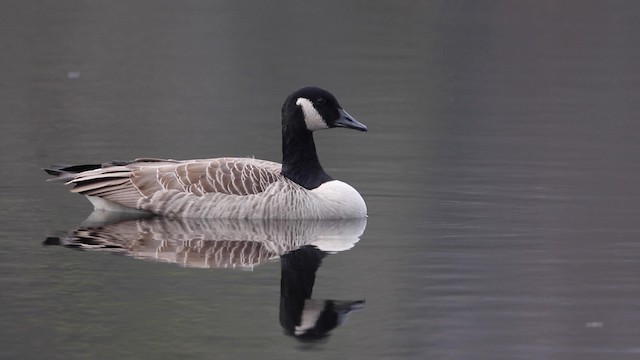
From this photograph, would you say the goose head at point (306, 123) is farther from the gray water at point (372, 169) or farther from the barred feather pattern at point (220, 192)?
the gray water at point (372, 169)

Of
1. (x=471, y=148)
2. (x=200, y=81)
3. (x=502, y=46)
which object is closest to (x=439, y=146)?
(x=471, y=148)

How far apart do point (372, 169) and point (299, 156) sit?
2249 mm

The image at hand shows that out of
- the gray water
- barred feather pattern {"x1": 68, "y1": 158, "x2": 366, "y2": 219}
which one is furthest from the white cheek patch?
the gray water

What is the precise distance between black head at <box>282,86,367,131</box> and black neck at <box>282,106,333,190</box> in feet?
→ 0.17

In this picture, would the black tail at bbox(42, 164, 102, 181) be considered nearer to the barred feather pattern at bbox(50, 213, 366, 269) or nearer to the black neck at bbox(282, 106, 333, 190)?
the barred feather pattern at bbox(50, 213, 366, 269)

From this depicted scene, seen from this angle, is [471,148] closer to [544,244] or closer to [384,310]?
[544,244]

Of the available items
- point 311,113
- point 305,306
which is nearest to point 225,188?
point 311,113

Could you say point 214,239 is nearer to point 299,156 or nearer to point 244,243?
point 244,243

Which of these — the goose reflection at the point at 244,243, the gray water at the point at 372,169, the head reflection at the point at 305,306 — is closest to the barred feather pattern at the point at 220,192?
the goose reflection at the point at 244,243

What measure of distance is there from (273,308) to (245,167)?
12.4 ft

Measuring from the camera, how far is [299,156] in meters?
13.6

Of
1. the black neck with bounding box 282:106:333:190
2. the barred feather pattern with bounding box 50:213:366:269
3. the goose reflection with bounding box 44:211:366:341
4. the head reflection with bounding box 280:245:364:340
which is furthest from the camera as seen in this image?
the black neck with bounding box 282:106:333:190

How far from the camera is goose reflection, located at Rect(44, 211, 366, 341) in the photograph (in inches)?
391

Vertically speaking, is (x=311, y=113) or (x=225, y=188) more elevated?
(x=311, y=113)
